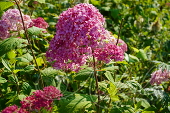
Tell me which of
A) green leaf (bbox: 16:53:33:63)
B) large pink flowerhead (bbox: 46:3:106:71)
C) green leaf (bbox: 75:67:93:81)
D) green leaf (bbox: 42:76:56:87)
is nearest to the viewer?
large pink flowerhead (bbox: 46:3:106:71)

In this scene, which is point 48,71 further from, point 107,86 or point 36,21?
point 36,21

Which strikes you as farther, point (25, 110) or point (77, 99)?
point (77, 99)

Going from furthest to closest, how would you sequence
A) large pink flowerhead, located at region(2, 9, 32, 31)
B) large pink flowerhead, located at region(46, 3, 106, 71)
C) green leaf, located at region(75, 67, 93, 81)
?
large pink flowerhead, located at region(2, 9, 32, 31) → green leaf, located at region(75, 67, 93, 81) → large pink flowerhead, located at region(46, 3, 106, 71)

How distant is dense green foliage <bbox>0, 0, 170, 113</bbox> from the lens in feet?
6.68

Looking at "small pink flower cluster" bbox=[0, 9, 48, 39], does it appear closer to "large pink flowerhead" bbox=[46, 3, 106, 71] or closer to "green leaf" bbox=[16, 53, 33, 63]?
"green leaf" bbox=[16, 53, 33, 63]

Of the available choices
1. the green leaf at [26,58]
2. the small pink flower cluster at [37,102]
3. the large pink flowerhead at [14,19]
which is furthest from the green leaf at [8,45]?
the large pink flowerhead at [14,19]

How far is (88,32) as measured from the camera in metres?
1.81

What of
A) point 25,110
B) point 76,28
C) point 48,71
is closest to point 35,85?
point 48,71

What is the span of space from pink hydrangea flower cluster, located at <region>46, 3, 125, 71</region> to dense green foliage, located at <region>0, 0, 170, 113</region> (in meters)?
0.23

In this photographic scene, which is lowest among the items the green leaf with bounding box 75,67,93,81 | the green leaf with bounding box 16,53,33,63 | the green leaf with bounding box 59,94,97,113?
the green leaf with bounding box 59,94,97,113

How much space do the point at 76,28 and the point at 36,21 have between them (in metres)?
1.21

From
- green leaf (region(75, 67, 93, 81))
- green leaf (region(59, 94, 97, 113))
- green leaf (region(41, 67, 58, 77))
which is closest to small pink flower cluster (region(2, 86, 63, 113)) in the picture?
green leaf (region(59, 94, 97, 113))

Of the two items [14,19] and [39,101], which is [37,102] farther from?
[14,19]

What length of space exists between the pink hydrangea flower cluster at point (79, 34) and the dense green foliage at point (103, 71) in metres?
0.23
